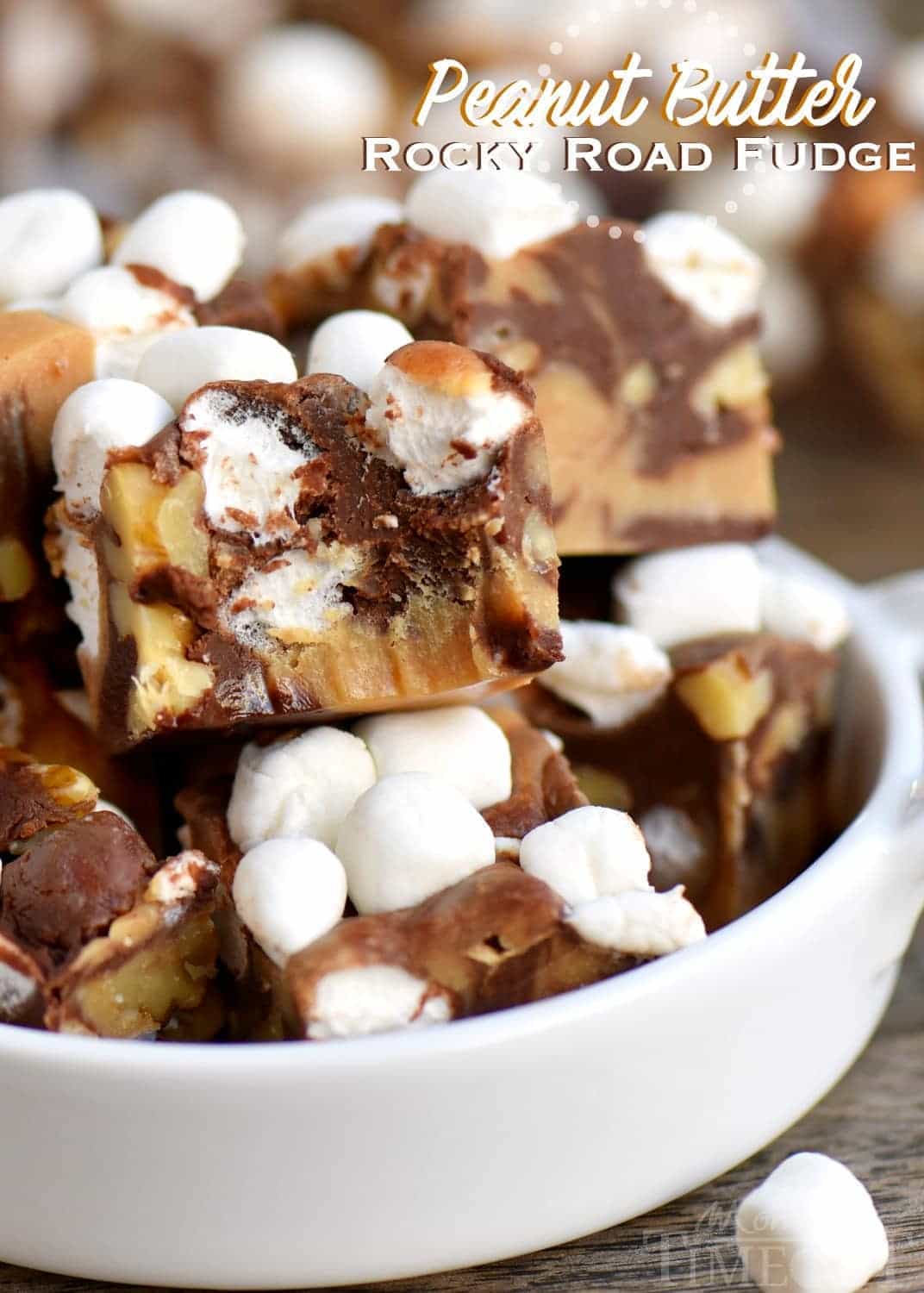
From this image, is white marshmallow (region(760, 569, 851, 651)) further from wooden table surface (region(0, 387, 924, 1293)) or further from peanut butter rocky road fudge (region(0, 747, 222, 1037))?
peanut butter rocky road fudge (region(0, 747, 222, 1037))

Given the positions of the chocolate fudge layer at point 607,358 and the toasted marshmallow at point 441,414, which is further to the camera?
the chocolate fudge layer at point 607,358

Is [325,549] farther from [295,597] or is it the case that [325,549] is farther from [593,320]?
[593,320]

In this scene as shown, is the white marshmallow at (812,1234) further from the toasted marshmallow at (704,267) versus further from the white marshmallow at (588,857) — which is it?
the toasted marshmallow at (704,267)

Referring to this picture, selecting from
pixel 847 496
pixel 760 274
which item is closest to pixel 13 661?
pixel 760 274

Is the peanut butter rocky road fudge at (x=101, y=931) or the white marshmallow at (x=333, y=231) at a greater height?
the white marshmallow at (x=333, y=231)

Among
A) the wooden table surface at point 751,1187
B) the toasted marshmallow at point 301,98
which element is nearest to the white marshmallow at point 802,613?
the wooden table surface at point 751,1187

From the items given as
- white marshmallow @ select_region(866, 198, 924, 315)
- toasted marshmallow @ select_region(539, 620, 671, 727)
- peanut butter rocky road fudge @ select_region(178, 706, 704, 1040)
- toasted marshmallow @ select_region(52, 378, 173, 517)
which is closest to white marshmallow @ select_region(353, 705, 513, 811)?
peanut butter rocky road fudge @ select_region(178, 706, 704, 1040)

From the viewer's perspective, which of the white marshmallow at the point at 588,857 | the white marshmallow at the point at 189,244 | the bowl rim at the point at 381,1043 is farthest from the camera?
the white marshmallow at the point at 189,244
